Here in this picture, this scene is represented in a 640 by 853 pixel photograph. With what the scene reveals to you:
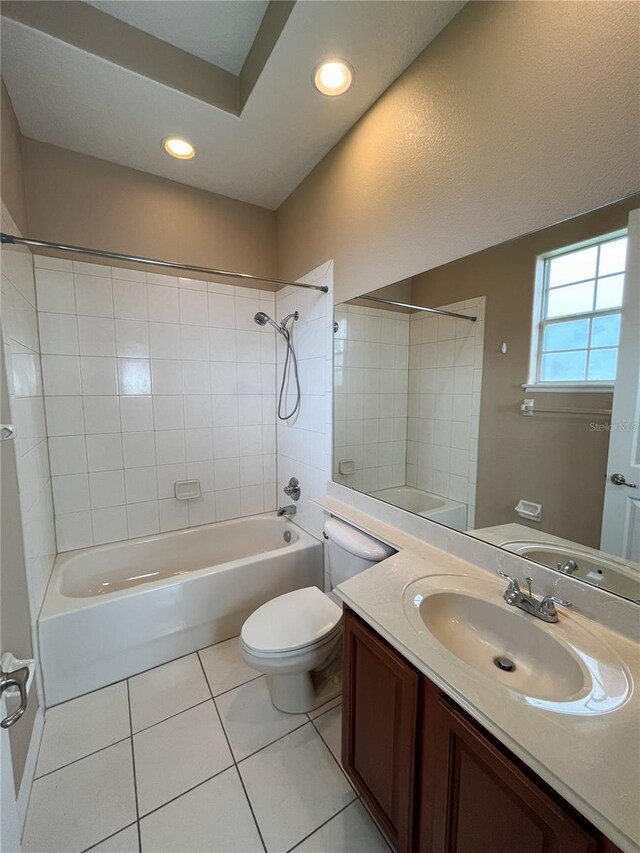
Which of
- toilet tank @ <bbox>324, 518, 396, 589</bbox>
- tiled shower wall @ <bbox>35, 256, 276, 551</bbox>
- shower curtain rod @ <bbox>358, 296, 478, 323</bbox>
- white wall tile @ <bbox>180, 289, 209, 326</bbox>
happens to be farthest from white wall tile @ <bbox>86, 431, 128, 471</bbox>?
shower curtain rod @ <bbox>358, 296, 478, 323</bbox>

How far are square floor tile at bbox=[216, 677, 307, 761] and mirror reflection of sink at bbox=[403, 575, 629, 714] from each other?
958 millimetres

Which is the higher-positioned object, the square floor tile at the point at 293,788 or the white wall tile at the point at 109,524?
the white wall tile at the point at 109,524

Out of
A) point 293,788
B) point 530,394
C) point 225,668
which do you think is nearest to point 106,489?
point 225,668

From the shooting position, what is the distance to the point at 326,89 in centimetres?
146

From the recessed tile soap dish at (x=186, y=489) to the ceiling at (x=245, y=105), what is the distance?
2.02 m

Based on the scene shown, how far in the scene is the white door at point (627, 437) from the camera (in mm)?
848

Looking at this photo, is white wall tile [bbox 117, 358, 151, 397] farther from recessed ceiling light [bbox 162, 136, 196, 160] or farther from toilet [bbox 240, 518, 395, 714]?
toilet [bbox 240, 518, 395, 714]

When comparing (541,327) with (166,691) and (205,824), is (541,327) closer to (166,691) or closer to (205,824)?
(205,824)

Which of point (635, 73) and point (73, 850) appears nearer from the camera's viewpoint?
point (635, 73)

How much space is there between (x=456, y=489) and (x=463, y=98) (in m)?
1.44

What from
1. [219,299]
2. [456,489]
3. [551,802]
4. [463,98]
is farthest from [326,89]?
[551,802]

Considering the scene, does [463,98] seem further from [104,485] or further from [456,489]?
[104,485]

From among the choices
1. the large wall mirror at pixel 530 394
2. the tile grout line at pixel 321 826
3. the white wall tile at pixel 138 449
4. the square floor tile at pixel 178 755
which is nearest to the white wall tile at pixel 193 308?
the white wall tile at pixel 138 449

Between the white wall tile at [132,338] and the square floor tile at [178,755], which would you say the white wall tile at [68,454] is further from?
the square floor tile at [178,755]
